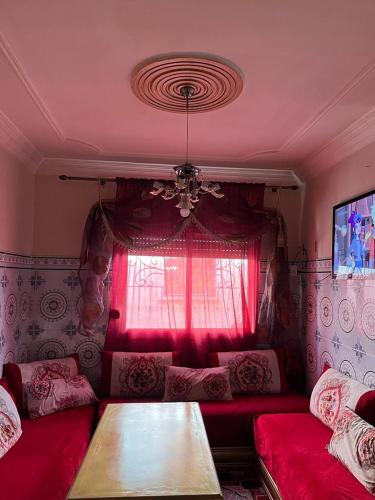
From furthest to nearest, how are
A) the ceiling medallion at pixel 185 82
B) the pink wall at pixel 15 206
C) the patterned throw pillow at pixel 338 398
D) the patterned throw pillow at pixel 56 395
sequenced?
the pink wall at pixel 15 206 < the patterned throw pillow at pixel 56 395 < the patterned throw pillow at pixel 338 398 < the ceiling medallion at pixel 185 82

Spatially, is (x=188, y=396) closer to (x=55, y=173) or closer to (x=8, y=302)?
(x=8, y=302)

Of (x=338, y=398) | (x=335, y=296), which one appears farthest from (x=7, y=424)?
(x=335, y=296)

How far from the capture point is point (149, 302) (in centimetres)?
357

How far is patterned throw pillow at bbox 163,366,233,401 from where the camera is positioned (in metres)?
3.11

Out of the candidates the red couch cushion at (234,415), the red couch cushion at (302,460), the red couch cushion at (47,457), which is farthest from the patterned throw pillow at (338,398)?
the red couch cushion at (47,457)

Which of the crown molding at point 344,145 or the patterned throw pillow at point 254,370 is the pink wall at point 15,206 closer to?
the patterned throw pillow at point 254,370

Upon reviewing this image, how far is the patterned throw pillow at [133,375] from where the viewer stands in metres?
3.27

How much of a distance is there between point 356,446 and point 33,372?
239 cm

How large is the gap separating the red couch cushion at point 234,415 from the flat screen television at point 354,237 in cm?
118

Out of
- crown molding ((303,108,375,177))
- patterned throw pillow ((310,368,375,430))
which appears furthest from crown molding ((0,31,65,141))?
patterned throw pillow ((310,368,375,430))

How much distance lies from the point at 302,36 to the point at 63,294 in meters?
2.89

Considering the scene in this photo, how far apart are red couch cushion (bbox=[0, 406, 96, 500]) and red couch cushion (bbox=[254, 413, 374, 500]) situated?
121 centimetres

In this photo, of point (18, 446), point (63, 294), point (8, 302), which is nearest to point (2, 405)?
point (18, 446)

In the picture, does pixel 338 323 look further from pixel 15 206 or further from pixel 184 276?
pixel 15 206
